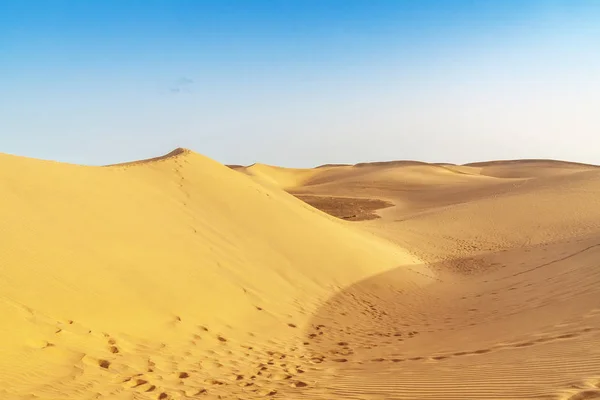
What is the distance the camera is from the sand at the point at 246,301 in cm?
523

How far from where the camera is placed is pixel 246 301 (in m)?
9.09

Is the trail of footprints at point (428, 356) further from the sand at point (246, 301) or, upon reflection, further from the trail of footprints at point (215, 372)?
the trail of footprints at point (215, 372)

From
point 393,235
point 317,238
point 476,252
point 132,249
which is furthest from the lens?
point 393,235

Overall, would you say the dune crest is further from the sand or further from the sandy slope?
the sandy slope

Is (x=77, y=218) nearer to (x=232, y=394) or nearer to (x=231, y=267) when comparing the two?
(x=231, y=267)

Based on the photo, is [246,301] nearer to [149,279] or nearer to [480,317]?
[149,279]

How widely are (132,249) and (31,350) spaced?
365cm

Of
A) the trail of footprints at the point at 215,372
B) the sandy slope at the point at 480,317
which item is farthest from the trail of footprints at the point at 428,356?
the trail of footprints at the point at 215,372

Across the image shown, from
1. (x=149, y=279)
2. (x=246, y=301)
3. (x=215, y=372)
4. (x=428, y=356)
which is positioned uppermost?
(x=149, y=279)

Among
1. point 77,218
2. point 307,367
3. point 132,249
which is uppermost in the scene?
point 77,218

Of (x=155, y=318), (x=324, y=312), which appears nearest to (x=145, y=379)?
(x=155, y=318)

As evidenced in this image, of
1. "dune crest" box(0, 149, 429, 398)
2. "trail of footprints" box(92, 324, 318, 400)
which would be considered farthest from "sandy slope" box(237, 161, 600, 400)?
"dune crest" box(0, 149, 429, 398)

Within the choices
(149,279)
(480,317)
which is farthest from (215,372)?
(480,317)

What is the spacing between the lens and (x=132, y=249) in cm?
895
